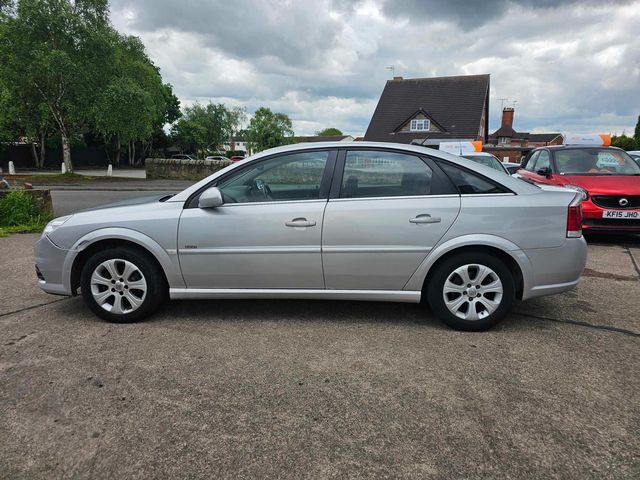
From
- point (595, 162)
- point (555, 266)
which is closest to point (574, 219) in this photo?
point (555, 266)

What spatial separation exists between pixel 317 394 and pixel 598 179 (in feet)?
22.2

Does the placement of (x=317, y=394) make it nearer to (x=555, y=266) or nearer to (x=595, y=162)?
(x=555, y=266)

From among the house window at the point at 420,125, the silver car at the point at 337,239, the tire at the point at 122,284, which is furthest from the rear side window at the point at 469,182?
the house window at the point at 420,125

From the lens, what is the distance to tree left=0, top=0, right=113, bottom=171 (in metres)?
20.1

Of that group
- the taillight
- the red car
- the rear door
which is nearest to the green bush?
the rear door

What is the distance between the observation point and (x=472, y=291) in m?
3.68

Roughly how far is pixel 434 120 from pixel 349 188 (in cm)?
3779

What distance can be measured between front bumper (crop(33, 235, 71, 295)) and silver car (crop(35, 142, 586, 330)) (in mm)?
10

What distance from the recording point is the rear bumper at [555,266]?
3643mm

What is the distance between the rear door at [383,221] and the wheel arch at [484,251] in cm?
7

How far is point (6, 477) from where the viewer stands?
2084mm

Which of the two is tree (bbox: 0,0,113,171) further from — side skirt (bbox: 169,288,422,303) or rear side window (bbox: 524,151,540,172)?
side skirt (bbox: 169,288,422,303)

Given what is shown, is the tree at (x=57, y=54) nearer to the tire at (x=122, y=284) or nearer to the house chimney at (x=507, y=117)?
the tire at (x=122, y=284)

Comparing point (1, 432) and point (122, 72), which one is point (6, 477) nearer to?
point (1, 432)
